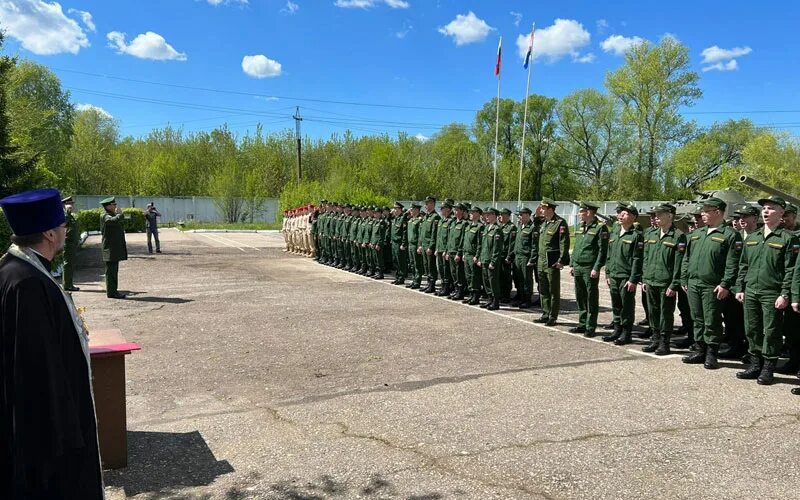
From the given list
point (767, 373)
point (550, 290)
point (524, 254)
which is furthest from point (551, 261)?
point (767, 373)

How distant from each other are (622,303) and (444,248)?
180 inches

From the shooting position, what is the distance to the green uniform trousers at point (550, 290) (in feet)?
30.2

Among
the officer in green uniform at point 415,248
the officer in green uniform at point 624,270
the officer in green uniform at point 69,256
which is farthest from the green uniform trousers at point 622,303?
the officer in green uniform at point 69,256

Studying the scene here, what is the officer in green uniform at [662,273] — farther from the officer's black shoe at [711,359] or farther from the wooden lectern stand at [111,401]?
the wooden lectern stand at [111,401]

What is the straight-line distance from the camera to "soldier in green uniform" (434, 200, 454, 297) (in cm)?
1196

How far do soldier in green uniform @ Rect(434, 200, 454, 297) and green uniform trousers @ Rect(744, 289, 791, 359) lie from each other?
6.29 m

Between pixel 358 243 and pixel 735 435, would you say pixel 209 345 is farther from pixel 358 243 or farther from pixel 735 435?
pixel 358 243

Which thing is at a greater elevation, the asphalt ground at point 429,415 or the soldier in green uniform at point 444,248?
the soldier in green uniform at point 444,248

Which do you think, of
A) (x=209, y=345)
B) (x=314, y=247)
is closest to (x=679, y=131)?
(x=314, y=247)

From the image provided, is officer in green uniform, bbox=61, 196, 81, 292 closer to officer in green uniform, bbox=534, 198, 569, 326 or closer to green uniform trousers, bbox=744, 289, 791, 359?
officer in green uniform, bbox=534, 198, 569, 326

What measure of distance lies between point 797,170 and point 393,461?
143 feet

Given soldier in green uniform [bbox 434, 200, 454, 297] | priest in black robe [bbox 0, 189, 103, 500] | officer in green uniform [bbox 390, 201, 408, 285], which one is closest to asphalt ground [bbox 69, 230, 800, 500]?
priest in black robe [bbox 0, 189, 103, 500]

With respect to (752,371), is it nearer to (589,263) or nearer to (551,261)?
(589,263)

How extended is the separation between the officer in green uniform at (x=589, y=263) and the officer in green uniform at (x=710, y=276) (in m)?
1.35
